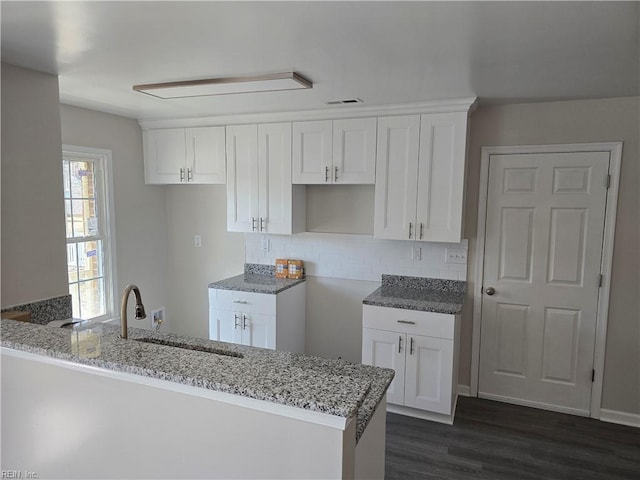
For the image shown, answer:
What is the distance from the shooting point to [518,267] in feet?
10.8

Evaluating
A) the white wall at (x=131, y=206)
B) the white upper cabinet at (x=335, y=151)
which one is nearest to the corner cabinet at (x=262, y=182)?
the white upper cabinet at (x=335, y=151)

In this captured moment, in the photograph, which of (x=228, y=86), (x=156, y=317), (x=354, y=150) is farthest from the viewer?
(x=156, y=317)

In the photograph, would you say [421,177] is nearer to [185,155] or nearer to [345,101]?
[345,101]

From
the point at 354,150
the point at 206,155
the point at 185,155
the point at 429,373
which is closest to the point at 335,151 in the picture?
the point at 354,150

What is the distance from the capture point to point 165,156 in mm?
3973

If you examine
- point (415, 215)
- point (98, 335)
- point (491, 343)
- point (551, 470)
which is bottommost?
point (551, 470)

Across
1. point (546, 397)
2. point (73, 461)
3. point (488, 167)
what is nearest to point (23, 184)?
point (73, 461)

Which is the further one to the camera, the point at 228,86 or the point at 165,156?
the point at 165,156

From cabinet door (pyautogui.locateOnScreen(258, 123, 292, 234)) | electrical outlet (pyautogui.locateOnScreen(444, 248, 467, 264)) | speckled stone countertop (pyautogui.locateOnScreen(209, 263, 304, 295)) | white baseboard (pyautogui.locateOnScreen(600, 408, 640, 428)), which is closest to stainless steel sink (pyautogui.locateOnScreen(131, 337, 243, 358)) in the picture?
speckled stone countertop (pyautogui.locateOnScreen(209, 263, 304, 295))

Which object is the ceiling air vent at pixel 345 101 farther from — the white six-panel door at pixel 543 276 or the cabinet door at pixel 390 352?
the cabinet door at pixel 390 352

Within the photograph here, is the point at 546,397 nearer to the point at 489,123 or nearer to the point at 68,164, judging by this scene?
the point at 489,123

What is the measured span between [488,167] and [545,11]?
1833mm

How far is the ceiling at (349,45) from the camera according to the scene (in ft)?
5.14

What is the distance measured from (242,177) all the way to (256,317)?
121 centimetres
